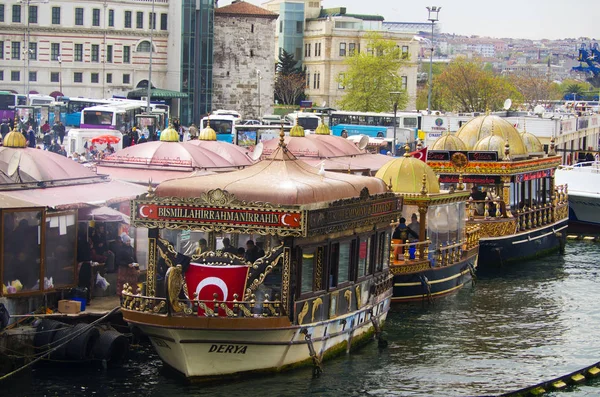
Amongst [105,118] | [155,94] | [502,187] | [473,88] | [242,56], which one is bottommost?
[502,187]

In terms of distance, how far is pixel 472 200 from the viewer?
119 ft

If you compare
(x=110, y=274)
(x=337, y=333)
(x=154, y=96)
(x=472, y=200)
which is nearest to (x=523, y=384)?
(x=337, y=333)

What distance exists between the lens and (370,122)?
74562 mm

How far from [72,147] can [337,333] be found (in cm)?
2921

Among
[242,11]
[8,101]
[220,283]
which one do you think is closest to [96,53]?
[242,11]

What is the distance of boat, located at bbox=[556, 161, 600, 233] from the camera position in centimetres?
4556

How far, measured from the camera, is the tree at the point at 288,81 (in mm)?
100769

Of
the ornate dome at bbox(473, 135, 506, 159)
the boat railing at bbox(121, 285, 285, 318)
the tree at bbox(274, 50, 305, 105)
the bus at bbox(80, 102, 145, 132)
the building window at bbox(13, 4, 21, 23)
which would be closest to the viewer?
the boat railing at bbox(121, 285, 285, 318)

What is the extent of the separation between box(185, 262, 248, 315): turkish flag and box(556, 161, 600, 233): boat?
27.1m

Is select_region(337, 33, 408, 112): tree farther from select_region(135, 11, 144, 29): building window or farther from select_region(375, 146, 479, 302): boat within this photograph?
select_region(375, 146, 479, 302): boat

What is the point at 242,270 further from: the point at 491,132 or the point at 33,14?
the point at 33,14

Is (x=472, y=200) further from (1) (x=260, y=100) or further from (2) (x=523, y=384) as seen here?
(1) (x=260, y=100)

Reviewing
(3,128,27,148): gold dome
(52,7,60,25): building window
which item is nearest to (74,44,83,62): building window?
(52,7,60,25): building window

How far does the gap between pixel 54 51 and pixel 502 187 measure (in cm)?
5449
